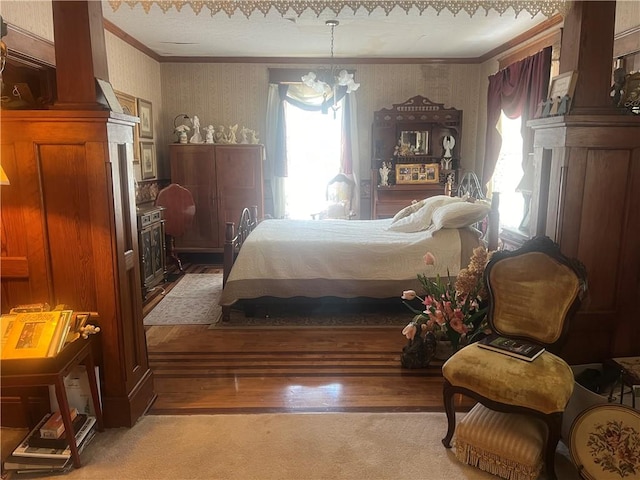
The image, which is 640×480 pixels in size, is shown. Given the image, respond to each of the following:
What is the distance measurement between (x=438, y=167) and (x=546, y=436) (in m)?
5.01

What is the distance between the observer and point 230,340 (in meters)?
3.83

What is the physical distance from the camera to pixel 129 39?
5.52 m

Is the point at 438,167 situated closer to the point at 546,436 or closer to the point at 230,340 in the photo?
the point at 230,340

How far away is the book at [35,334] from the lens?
6.92ft

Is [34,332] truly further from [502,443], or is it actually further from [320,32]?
[320,32]

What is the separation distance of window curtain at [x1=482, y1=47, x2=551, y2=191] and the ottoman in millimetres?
3511

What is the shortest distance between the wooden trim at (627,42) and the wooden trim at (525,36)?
2.66 feet

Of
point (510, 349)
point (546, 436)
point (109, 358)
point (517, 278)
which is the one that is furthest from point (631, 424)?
point (109, 358)

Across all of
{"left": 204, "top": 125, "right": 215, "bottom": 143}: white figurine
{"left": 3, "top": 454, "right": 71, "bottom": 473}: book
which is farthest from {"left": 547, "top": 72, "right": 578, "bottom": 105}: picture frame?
{"left": 204, "top": 125, "right": 215, "bottom": 143}: white figurine

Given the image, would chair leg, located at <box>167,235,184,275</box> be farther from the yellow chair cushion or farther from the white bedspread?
the yellow chair cushion

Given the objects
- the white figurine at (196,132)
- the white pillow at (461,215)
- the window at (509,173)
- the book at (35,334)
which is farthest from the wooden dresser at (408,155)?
the book at (35,334)

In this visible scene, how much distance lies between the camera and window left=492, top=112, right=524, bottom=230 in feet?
18.2

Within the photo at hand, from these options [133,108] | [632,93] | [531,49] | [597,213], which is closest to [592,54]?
[632,93]

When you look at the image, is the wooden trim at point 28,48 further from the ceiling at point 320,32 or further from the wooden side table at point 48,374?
the wooden side table at point 48,374
